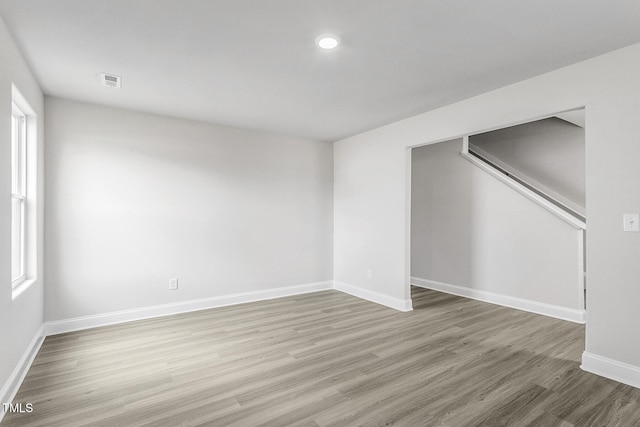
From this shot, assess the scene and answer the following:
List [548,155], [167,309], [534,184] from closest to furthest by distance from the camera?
[167,309], [548,155], [534,184]

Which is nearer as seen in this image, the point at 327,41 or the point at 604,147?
the point at 327,41

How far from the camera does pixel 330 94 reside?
3168mm

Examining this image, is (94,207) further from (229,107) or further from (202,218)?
(229,107)

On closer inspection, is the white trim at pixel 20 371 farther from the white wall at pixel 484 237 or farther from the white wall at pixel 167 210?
the white wall at pixel 484 237

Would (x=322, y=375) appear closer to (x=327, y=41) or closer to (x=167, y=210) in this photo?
(x=327, y=41)

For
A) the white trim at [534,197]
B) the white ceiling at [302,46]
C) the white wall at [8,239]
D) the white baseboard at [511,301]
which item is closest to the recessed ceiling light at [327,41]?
the white ceiling at [302,46]

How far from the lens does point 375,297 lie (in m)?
4.47

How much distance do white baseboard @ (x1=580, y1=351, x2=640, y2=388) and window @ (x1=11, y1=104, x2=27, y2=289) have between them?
15.0 ft

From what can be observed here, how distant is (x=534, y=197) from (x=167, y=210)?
458 centimetres

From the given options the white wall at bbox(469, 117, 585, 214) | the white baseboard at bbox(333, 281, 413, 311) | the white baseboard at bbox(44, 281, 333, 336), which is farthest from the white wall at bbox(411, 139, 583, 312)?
the white baseboard at bbox(44, 281, 333, 336)

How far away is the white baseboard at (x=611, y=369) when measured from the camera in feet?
7.36

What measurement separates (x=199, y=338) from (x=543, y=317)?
12.8 ft

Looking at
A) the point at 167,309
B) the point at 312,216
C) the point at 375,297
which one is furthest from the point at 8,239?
the point at 375,297

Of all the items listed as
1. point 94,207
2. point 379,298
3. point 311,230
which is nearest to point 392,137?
point 311,230
